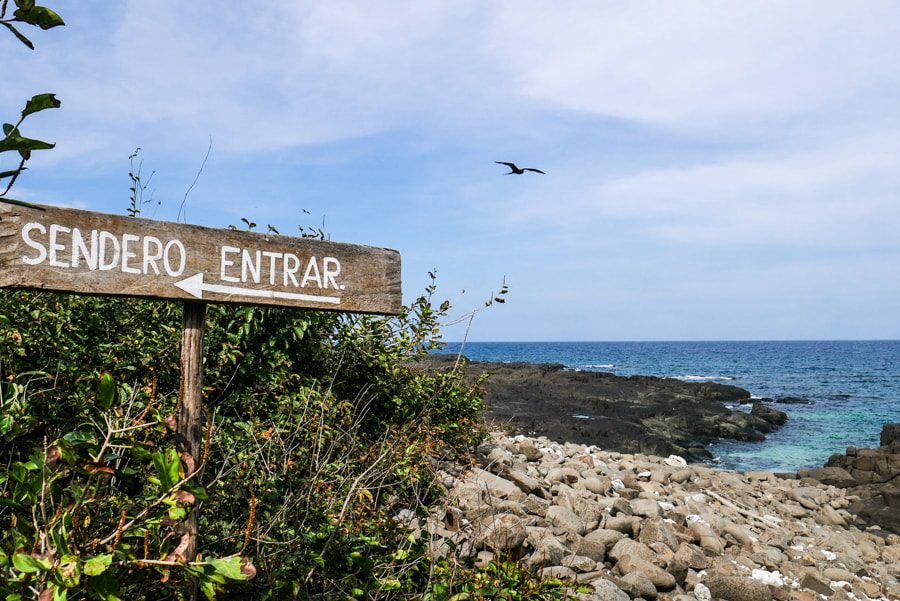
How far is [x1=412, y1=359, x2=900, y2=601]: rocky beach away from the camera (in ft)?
18.8

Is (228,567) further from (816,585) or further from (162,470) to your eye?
(816,585)

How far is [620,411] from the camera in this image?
28094mm

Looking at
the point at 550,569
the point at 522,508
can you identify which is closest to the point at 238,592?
the point at 550,569

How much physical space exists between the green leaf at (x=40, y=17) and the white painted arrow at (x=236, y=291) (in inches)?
56.5

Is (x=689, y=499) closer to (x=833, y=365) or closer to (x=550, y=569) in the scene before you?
(x=550, y=569)

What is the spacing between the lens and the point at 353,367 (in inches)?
239

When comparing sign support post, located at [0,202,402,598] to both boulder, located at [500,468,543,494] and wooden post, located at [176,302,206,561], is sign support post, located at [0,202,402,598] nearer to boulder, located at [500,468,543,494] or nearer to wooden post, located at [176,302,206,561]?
wooden post, located at [176,302,206,561]

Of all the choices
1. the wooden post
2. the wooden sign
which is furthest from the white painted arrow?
the wooden post

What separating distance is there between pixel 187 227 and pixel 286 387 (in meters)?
2.34

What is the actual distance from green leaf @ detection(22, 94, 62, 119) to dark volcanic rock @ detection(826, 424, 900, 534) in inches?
677

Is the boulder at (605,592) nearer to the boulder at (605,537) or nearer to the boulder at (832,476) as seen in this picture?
the boulder at (605,537)

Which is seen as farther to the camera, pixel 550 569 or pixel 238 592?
pixel 550 569

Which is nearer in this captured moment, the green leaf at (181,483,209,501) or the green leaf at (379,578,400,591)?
the green leaf at (181,483,209,501)

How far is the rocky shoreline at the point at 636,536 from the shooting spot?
546cm
